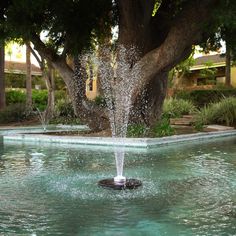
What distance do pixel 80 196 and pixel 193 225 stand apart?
2105 mm

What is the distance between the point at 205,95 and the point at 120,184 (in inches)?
794

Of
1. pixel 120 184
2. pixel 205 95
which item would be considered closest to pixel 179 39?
pixel 120 184

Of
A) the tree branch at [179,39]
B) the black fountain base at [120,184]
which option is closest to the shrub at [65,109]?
the tree branch at [179,39]

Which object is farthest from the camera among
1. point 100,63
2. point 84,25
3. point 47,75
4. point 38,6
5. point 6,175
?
point 47,75

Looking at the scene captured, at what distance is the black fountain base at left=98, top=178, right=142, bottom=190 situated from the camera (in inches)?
300

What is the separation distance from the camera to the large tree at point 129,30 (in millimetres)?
13570

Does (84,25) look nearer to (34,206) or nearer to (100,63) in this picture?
(100,63)

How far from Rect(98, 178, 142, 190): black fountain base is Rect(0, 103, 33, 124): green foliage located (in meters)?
15.2

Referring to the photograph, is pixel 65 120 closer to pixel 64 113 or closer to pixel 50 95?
pixel 50 95

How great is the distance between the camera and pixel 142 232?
5.35 metres

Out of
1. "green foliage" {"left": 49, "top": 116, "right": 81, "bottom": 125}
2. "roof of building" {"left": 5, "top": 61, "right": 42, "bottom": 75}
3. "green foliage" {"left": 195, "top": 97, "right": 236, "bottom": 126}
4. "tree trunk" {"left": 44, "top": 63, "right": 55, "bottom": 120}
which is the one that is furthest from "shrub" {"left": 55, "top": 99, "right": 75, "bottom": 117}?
"roof of building" {"left": 5, "top": 61, "right": 42, "bottom": 75}

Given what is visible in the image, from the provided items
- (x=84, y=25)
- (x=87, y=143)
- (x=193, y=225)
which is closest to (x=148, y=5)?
(x=84, y=25)

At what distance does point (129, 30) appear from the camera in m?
15.1

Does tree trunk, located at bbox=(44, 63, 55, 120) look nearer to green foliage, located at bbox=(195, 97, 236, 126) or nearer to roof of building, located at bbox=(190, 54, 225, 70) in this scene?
green foliage, located at bbox=(195, 97, 236, 126)
